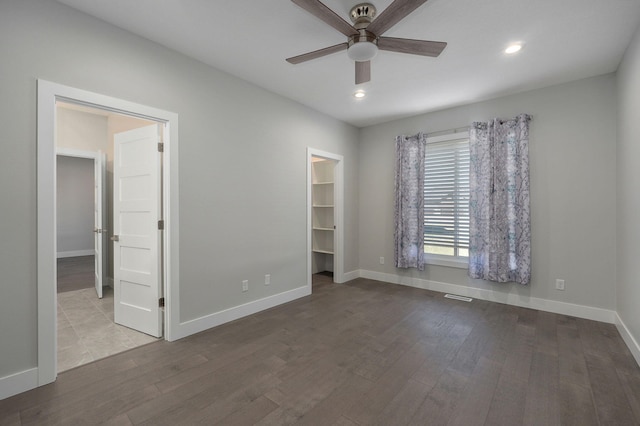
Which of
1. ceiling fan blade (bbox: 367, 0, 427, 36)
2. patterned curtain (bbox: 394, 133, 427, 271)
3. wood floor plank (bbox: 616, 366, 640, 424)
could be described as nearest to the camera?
ceiling fan blade (bbox: 367, 0, 427, 36)

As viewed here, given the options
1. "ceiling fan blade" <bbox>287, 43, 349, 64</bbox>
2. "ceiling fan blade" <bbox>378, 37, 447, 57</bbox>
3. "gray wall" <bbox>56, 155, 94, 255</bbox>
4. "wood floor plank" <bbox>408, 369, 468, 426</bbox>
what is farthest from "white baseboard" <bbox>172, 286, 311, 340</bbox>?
"gray wall" <bbox>56, 155, 94, 255</bbox>

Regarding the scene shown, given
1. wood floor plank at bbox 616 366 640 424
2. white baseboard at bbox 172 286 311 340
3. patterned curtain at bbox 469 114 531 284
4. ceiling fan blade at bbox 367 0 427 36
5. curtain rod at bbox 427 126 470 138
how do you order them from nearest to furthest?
ceiling fan blade at bbox 367 0 427 36
wood floor plank at bbox 616 366 640 424
white baseboard at bbox 172 286 311 340
patterned curtain at bbox 469 114 531 284
curtain rod at bbox 427 126 470 138

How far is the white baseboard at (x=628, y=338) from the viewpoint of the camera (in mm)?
2438

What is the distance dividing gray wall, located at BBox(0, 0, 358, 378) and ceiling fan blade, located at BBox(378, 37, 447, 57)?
1.92m

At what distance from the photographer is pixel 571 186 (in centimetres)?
352

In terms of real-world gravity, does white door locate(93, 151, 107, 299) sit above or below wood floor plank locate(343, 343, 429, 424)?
above

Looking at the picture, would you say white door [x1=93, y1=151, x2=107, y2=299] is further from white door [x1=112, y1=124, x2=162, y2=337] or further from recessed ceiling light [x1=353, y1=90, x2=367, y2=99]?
recessed ceiling light [x1=353, y1=90, x2=367, y2=99]

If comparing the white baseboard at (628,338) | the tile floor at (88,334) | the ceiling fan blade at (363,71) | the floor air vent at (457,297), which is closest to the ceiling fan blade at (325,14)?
the ceiling fan blade at (363,71)

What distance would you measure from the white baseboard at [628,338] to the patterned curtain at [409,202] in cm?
223

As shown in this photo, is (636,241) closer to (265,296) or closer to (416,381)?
(416,381)

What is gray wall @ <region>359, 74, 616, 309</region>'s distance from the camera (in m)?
3.32

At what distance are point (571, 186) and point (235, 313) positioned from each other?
437 centimetres

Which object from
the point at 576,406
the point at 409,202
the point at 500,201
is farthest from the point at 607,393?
the point at 409,202

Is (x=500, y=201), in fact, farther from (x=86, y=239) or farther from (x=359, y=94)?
(x=86, y=239)
